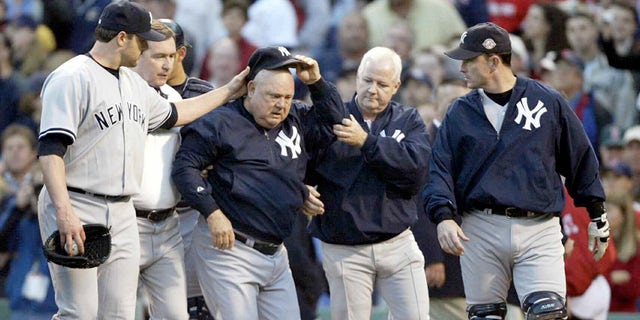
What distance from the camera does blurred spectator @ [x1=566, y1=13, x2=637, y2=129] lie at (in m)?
12.5

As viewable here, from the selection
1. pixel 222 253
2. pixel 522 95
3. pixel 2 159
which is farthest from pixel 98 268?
pixel 2 159

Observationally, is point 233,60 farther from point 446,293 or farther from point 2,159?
point 446,293

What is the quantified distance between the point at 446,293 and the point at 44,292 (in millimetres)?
3327

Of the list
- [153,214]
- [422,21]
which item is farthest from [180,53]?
[422,21]

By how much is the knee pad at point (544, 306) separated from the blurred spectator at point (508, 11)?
6.65 m

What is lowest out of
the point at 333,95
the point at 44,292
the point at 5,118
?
the point at 44,292

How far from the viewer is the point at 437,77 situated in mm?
12453

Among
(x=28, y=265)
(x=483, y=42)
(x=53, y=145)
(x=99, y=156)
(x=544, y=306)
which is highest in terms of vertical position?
(x=483, y=42)

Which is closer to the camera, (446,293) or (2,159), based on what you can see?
(446,293)

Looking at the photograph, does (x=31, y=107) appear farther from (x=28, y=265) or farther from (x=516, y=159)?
(x=516, y=159)

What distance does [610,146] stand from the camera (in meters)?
11.8

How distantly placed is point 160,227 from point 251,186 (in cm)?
60

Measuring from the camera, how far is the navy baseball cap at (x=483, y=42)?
296 inches

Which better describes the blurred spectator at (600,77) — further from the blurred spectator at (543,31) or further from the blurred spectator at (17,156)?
the blurred spectator at (17,156)
